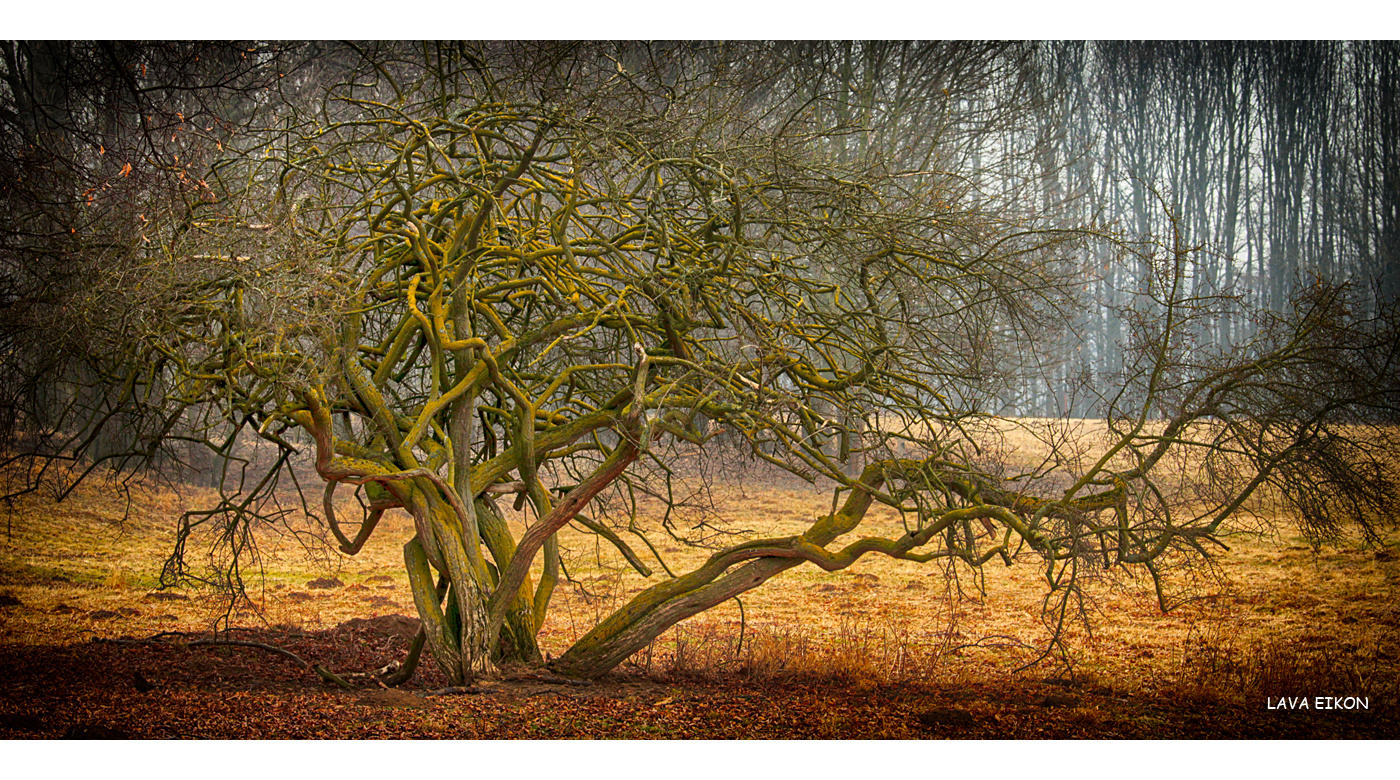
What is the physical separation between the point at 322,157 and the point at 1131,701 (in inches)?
210

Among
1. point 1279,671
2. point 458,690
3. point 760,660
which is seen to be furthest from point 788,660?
point 1279,671

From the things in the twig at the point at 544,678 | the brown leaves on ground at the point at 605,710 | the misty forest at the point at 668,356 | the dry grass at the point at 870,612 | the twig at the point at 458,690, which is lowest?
the brown leaves on ground at the point at 605,710

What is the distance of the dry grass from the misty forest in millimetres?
75

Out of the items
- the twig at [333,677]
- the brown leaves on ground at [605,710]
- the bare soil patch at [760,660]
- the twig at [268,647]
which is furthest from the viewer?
the twig at [268,647]

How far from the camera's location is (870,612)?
30.2 ft

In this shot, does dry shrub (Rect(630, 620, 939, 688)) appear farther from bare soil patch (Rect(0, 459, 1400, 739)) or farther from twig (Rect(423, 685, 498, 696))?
twig (Rect(423, 685, 498, 696))

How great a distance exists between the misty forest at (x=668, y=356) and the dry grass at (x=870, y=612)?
0.07 metres

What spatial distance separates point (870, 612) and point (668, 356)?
4.25 m

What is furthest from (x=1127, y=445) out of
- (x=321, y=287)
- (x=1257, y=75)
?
(x=321, y=287)

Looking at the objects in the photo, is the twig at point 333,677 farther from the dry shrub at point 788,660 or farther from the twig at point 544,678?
the dry shrub at point 788,660

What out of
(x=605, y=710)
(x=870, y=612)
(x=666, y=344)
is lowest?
(x=605, y=710)

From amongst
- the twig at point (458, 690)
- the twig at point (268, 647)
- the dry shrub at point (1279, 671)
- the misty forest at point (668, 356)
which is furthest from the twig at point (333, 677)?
the dry shrub at point (1279, 671)

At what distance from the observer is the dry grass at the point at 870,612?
22.2 ft

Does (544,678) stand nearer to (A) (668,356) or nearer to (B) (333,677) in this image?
(B) (333,677)
